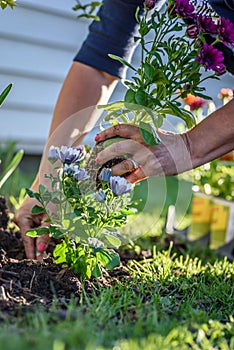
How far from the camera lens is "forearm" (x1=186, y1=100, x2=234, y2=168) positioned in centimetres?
169

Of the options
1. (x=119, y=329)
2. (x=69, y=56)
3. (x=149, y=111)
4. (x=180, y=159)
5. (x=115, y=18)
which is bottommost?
(x=119, y=329)

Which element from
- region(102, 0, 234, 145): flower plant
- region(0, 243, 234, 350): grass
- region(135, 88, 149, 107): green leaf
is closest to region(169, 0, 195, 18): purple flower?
region(102, 0, 234, 145): flower plant

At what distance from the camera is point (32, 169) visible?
4051mm

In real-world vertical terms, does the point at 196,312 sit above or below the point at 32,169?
below

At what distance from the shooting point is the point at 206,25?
162 centimetres

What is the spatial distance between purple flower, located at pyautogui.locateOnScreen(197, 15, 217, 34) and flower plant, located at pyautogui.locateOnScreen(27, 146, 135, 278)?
1.43ft

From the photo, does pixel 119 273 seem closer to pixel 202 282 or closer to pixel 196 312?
pixel 202 282

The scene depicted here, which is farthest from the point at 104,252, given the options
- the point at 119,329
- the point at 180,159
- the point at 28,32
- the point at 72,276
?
the point at 28,32

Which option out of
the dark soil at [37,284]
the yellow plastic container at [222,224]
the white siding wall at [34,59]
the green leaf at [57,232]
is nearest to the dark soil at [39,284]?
the dark soil at [37,284]

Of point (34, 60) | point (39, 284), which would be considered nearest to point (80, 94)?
point (39, 284)

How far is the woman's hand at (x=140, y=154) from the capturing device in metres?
1.63

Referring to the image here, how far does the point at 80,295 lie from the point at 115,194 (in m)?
0.26

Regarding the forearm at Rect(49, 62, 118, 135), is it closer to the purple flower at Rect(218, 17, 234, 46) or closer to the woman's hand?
the woman's hand

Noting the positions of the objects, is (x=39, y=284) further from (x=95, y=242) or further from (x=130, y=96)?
(x=130, y=96)
